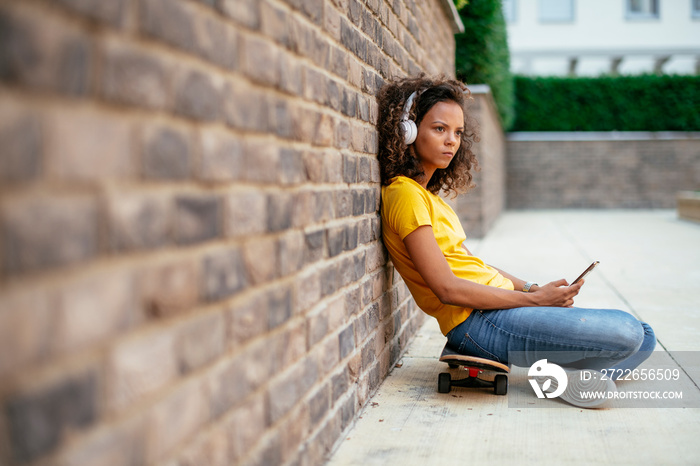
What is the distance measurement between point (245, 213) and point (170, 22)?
1.67 feet

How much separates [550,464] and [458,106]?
174 cm

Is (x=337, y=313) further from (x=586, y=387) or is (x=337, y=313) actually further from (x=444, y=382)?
(x=586, y=387)

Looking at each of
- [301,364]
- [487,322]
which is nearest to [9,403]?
[301,364]

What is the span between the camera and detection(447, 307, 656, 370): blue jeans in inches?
113

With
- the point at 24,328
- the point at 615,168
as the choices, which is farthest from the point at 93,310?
the point at 615,168

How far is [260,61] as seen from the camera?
169 cm

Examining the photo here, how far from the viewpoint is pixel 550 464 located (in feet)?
7.54

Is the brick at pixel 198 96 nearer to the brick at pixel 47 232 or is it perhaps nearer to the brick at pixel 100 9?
the brick at pixel 100 9

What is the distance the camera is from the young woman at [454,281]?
2.87 m

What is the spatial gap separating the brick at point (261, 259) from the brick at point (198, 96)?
360 millimetres

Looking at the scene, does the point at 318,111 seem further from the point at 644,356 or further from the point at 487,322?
the point at 644,356

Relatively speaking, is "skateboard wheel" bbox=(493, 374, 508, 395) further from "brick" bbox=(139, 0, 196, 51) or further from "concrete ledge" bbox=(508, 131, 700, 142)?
"concrete ledge" bbox=(508, 131, 700, 142)

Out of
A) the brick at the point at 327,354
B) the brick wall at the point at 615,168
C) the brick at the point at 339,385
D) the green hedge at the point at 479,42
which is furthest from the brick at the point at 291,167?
the brick wall at the point at 615,168

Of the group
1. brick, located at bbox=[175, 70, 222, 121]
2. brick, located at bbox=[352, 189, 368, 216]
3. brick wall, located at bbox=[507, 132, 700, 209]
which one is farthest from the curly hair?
brick wall, located at bbox=[507, 132, 700, 209]
